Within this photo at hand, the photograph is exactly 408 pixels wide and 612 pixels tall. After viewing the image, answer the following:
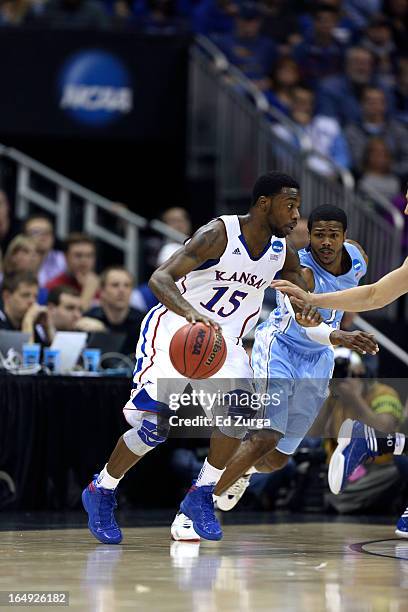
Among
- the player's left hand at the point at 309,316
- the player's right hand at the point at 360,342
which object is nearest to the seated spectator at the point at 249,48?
the player's right hand at the point at 360,342

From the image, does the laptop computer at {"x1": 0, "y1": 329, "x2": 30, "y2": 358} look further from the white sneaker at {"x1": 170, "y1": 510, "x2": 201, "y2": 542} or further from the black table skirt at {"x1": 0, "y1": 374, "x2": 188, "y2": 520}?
the white sneaker at {"x1": 170, "y1": 510, "x2": 201, "y2": 542}

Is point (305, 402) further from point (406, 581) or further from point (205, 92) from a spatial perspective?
point (205, 92)

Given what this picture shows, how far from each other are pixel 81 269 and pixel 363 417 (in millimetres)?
3623

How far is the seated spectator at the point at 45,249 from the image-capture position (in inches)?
497

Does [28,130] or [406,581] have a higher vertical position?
[28,130]

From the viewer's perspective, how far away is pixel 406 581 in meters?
6.20

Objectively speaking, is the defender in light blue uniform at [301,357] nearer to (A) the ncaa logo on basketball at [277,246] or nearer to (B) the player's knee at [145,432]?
Result: (A) the ncaa logo on basketball at [277,246]

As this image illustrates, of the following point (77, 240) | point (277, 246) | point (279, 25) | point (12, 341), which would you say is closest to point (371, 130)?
point (279, 25)

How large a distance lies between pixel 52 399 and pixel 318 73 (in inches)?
A: 305

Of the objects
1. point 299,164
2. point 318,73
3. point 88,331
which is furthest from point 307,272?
point 318,73

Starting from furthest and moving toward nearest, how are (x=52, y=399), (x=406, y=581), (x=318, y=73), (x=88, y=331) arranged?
(x=318, y=73) < (x=88, y=331) < (x=52, y=399) < (x=406, y=581)

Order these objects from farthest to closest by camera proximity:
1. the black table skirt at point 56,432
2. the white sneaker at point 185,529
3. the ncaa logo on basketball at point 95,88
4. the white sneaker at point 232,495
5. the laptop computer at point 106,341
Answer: the ncaa logo on basketball at point 95,88, the laptop computer at point 106,341, the black table skirt at point 56,432, the white sneaker at point 232,495, the white sneaker at point 185,529

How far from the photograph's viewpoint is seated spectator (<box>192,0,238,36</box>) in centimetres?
1617

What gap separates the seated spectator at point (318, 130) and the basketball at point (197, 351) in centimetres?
810
